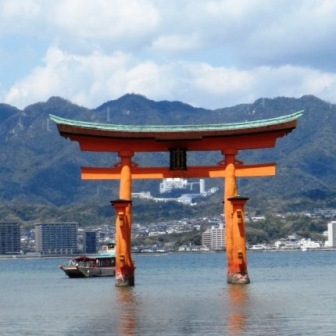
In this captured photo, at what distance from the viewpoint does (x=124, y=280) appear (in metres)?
56.2

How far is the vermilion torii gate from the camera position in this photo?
53.8 m

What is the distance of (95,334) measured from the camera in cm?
3512

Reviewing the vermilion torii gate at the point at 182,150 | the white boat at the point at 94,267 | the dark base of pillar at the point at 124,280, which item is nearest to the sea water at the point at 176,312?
the dark base of pillar at the point at 124,280

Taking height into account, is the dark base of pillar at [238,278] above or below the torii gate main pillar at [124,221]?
below

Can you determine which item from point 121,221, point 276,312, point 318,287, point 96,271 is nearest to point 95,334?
point 276,312

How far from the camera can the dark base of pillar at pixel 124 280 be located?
55.8m

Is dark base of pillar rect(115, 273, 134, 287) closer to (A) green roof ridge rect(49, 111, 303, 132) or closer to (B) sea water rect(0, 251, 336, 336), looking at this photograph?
(B) sea water rect(0, 251, 336, 336)

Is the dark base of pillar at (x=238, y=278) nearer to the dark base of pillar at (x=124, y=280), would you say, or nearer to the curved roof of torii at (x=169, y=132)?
the dark base of pillar at (x=124, y=280)

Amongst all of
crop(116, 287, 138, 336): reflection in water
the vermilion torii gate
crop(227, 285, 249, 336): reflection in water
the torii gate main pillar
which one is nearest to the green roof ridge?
the vermilion torii gate

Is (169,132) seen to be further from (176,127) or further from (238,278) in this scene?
(238,278)

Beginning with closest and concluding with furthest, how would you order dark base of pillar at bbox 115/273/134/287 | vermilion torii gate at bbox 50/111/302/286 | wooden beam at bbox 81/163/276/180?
1. vermilion torii gate at bbox 50/111/302/286
2. wooden beam at bbox 81/163/276/180
3. dark base of pillar at bbox 115/273/134/287

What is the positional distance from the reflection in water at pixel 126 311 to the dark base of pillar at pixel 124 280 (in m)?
0.21

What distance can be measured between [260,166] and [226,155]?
1831 millimetres

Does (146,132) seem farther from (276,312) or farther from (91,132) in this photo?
(276,312)
